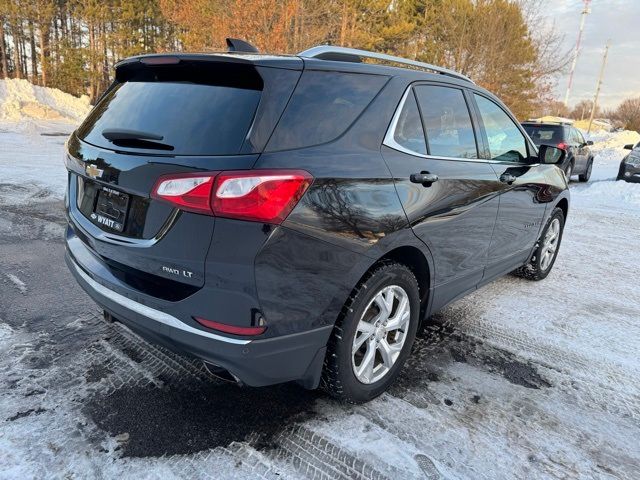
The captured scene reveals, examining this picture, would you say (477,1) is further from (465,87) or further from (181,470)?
(181,470)

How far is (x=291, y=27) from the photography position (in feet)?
52.7

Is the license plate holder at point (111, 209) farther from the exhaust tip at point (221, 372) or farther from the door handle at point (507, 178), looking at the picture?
the door handle at point (507, 178)

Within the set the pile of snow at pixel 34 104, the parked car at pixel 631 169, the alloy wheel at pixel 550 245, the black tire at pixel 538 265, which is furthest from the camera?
the pile of snow at pixel 34 104

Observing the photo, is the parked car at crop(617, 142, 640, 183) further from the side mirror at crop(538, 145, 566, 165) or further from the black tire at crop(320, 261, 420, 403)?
the black tire at crop(320, 261, 420, 403)

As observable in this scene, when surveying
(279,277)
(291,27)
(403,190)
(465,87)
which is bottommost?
(279,277)

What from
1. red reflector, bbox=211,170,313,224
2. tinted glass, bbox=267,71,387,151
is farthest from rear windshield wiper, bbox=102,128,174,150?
tinted glass, bbox=267,71,387,151

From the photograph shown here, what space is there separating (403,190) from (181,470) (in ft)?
5.62

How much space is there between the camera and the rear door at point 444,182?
2.60 m

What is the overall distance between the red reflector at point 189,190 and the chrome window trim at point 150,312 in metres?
0.50

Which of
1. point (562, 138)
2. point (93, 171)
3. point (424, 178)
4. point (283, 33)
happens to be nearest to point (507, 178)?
point (424, 178)

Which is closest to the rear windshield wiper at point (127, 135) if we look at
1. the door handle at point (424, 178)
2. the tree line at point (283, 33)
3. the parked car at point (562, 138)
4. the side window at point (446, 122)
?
the door handle at point (424, 178)

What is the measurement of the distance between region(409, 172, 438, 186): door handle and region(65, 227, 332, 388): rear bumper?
962 mm

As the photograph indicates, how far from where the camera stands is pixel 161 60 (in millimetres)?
2424

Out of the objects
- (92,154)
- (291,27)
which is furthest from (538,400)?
(291,27)
